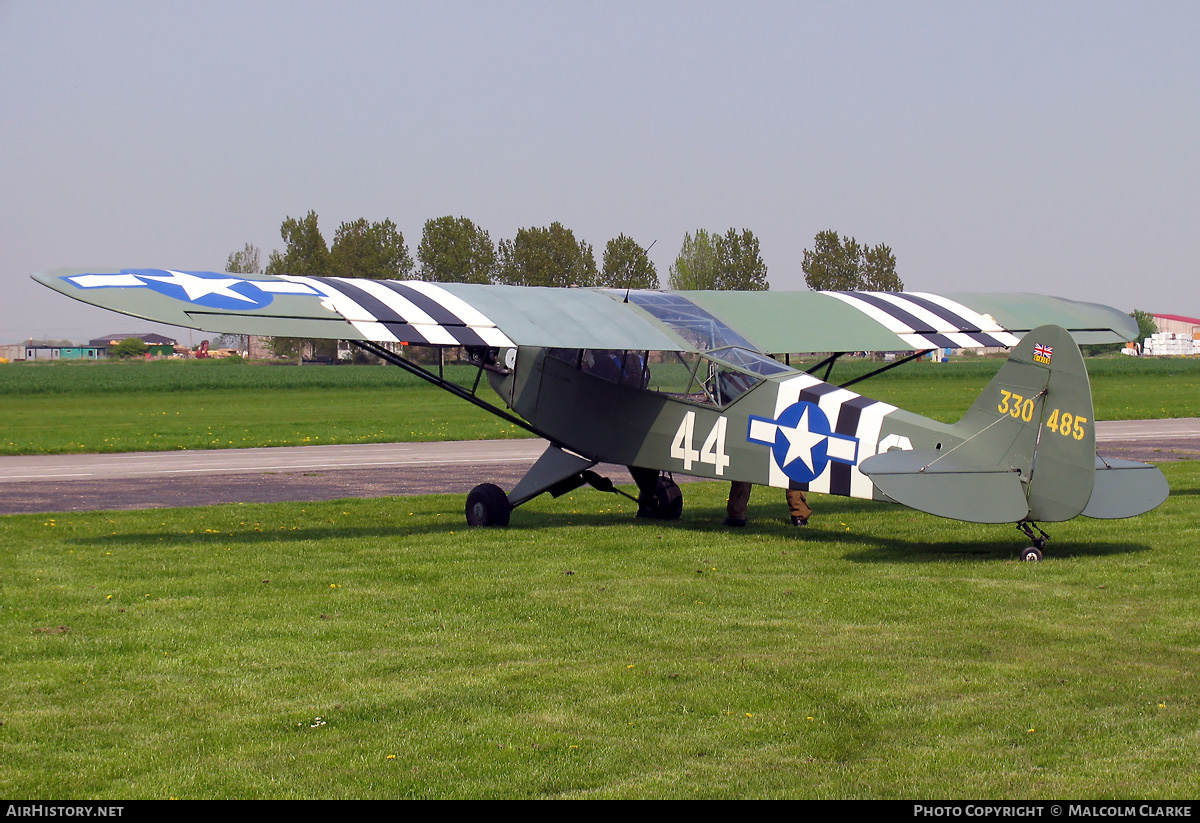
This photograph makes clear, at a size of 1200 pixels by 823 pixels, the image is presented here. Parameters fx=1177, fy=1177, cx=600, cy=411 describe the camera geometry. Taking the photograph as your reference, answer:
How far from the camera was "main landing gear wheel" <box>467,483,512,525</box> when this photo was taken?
13250 mm

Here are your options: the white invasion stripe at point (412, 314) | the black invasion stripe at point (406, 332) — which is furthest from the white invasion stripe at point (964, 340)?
the black invasion stripe at point (406, 332)

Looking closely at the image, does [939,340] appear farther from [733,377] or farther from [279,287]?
[279,287]

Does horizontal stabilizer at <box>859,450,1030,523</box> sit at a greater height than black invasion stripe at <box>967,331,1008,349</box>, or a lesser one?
lesser

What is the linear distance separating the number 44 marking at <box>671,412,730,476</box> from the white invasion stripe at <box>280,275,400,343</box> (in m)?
3.18

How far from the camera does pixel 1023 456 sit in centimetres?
949

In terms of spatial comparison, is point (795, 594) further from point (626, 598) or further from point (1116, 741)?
point (1116, 741)

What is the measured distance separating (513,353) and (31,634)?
6953 millimetres

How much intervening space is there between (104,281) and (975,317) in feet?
33.1

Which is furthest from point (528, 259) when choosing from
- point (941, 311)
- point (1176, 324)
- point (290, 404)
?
point (1176, 324)

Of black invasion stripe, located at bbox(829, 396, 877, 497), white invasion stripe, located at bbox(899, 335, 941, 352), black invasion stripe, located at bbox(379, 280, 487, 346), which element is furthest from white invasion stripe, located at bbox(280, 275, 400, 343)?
white invasion stripe, located at bbox(899, 335, 941, 352)

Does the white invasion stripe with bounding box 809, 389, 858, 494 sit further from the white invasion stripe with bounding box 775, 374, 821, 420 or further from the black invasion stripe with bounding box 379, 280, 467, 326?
the black invasion stripe with bounding box 379, 280, 467, 326

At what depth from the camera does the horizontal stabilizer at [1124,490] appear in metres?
9.78

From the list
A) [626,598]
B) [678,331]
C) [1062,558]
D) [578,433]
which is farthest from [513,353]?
[1062,558]

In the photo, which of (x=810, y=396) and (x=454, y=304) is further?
(x=454, y=304)
